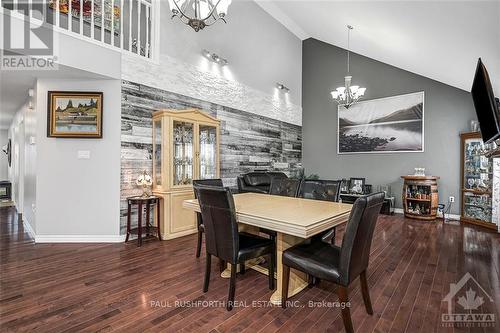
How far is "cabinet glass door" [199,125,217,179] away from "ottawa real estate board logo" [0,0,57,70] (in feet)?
6.97

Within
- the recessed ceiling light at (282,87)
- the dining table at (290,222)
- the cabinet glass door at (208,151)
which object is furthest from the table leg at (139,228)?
the recessed ceiling light at (282,87)

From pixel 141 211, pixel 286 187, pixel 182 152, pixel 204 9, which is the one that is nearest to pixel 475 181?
pixel 286 187

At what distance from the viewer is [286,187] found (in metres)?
3.36

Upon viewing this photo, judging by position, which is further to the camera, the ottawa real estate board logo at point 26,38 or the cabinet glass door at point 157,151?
the cabinet glass door at point 157,151

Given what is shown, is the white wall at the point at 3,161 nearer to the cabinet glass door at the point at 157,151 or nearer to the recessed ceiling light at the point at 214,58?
the cabinet glass door at the point at 157,151

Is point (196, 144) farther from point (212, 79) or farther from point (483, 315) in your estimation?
point (483, 315)

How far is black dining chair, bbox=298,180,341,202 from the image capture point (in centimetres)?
291

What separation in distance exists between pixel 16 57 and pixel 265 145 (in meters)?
4.51

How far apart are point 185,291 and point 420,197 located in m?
5.00

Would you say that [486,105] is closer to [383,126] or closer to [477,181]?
[477,181]

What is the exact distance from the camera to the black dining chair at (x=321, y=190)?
2914 millimetres

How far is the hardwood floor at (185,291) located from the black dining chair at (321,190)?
890mm

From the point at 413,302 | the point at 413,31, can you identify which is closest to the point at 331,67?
the point at 413,31

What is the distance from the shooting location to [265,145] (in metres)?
6.08
